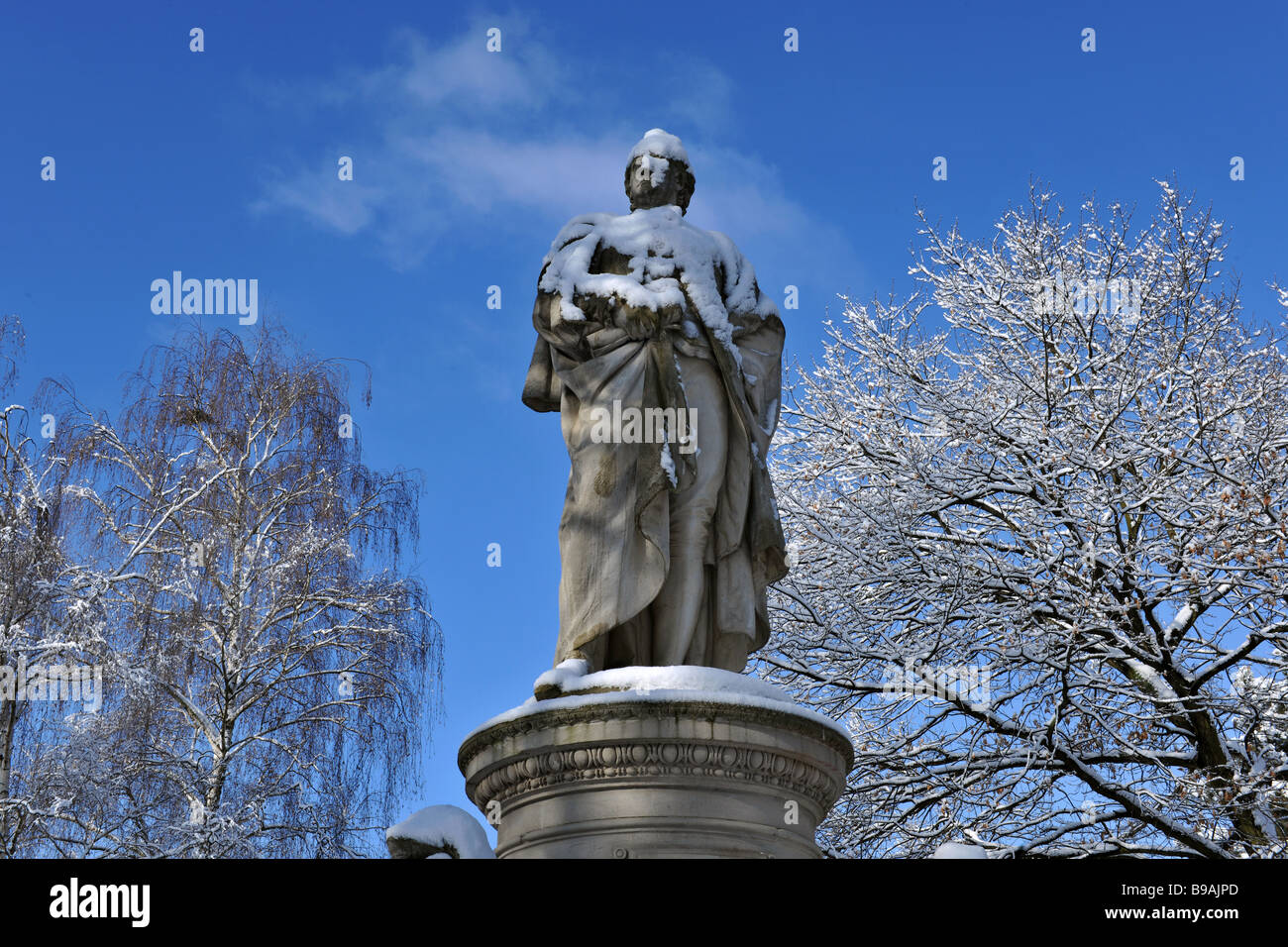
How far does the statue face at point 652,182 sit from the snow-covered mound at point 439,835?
2.74m

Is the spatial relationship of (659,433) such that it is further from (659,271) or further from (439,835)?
(439,835)

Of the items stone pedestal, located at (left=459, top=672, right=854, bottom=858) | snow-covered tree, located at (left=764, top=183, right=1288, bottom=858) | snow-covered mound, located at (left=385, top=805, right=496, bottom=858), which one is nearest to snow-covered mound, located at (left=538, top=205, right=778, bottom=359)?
stone pedestal, located at (left=459, top=672, right=854, bottom=858)

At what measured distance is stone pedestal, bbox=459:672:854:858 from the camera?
551 centimetres

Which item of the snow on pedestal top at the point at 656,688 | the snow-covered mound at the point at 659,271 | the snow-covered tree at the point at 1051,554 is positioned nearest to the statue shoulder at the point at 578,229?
the snow-covered mound at the point at 659,271

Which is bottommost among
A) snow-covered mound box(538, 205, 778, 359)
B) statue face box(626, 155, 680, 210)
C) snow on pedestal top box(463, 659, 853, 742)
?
snow on pedestal top box(463, 659, 853, 742)

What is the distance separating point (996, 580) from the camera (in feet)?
49.7

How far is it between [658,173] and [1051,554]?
358 inches

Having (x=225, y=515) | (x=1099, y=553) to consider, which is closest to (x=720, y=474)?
(x=1099, y=553)

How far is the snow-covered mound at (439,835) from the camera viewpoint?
19.5 feet

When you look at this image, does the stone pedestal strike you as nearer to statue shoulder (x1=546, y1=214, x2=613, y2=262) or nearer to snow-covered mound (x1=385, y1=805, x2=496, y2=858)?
snow-covered mound (x1=385, y1=805, x2=496, y2=858)

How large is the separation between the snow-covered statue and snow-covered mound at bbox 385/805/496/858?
71 cm
